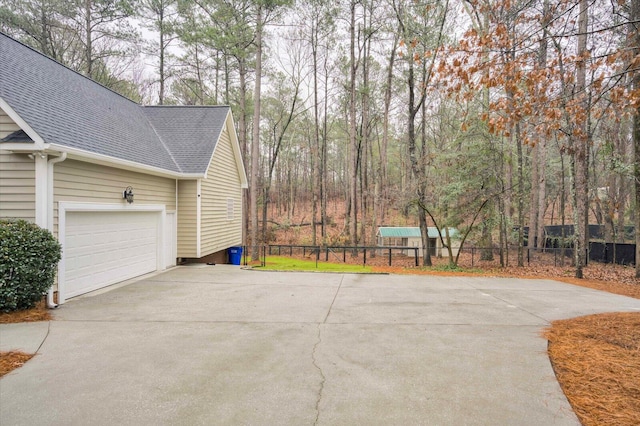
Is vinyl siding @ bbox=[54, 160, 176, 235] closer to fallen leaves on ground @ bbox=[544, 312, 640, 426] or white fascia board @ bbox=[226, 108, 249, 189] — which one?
white fascia board @ bbox=[226, 108, 249, 189]

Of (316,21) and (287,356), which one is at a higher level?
(316,21)

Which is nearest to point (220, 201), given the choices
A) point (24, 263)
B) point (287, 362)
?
point (24, 263)

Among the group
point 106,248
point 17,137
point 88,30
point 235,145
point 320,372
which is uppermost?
point 88,30

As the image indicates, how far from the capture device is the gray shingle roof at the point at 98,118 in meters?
6.03

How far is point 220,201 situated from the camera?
482 inches

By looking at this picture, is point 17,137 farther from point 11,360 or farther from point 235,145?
point 235,145

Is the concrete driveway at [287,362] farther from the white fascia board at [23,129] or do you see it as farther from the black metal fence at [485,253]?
the black metal fence at [485,253]

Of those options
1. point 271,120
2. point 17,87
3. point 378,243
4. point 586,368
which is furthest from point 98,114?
point 271,120

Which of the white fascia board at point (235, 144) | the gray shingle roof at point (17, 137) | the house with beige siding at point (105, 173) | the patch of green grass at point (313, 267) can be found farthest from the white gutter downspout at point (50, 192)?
the white fascia board at point (235, 144)

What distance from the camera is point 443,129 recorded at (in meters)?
21.8

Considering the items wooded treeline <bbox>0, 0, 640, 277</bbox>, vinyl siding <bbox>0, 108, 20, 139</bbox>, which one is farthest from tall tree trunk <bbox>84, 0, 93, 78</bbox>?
vinyl siding <bbox>0, 108, 20, 139</bbox>

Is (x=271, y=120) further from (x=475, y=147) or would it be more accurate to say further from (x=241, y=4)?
(x=475, y=147)

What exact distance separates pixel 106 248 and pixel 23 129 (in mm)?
2850

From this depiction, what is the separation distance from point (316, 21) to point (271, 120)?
955cm
